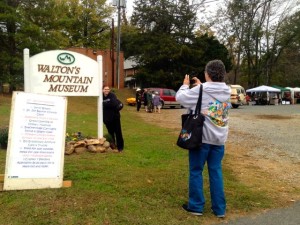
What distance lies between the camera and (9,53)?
26.6 meters

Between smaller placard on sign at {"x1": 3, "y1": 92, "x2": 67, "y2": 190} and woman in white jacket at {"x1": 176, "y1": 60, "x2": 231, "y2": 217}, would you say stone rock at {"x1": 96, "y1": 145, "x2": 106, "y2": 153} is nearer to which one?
smaller placard on sign at {"x1": 3, "y1": 92, "x2": 67, "y2": 190}

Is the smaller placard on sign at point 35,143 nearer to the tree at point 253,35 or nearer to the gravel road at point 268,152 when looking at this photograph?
the gravel road at point 268,152

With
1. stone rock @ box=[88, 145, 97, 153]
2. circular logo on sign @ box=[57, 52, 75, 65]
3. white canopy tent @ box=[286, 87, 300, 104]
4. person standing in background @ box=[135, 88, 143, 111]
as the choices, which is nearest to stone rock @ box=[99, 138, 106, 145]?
stone rock @ box=[88, 145, 97, 153]

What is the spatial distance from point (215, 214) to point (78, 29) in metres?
47.5

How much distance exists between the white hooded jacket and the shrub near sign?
405 cm

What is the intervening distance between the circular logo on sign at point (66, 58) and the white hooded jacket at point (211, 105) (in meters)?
4.07

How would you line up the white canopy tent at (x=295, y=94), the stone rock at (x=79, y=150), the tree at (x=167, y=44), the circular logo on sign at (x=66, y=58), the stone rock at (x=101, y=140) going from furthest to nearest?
the white canopy tent at (x=295, y=94)
the tree at (x=167, y=44)
the stone rock at (x=101, y=140)
the stone rock at (x=79, y=150)
the circular logo on sign at (x=66, y=58)

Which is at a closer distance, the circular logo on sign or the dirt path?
the dirt path

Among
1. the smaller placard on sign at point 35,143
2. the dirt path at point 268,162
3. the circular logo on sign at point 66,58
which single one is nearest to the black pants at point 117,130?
the circular logo on sign at point 66,58

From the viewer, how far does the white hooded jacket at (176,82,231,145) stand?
4188 mm

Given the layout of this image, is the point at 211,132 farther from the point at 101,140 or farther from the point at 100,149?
the point at 101,140

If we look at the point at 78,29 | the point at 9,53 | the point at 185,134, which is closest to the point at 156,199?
the point at 185,134

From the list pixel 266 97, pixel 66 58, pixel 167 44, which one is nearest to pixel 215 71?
pixel 66 58

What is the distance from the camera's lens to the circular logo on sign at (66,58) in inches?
297
